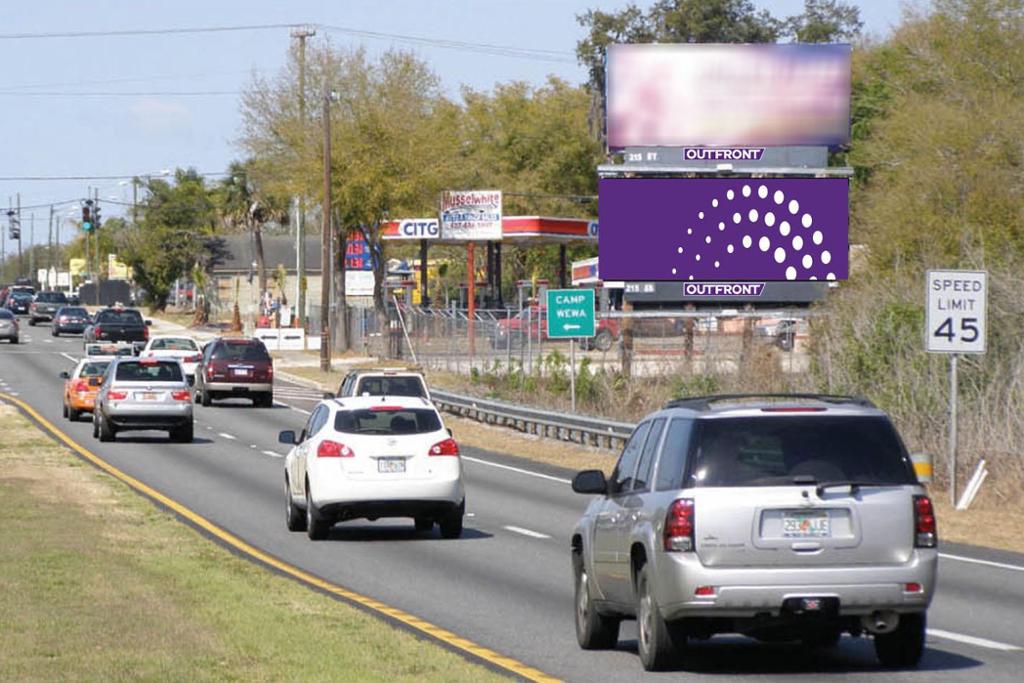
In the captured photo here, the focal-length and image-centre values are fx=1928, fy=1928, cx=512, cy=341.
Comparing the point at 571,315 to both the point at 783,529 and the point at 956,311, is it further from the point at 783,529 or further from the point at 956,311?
the point at 783,529

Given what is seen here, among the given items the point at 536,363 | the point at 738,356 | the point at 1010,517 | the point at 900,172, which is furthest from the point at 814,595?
the point at 900,172

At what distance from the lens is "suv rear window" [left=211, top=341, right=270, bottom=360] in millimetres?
51438

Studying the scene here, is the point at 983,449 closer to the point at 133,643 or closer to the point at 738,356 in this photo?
the point at 738,356

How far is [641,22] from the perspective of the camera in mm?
109375

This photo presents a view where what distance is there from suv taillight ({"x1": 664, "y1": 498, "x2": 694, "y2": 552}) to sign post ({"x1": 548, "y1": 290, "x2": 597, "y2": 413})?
31144mm

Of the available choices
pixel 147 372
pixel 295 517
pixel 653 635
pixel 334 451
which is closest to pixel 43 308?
pixel 147 372

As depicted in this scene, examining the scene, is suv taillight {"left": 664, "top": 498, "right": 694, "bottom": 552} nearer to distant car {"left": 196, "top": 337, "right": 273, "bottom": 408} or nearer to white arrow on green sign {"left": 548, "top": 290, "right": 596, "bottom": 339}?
white arrow on green sign {"left": 548, "top": 290, "right": 596, "bottom": 339}

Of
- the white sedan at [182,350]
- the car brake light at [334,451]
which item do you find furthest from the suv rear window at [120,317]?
the car brake light at [334,451]

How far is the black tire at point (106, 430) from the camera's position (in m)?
39.2

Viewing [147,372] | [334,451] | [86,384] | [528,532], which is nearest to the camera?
[334,451]

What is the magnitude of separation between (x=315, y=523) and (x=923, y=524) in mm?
11611

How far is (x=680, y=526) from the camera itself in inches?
456

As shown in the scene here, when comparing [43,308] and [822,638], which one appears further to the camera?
[43,308]

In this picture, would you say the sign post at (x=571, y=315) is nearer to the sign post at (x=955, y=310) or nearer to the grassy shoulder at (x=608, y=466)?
the grassy shoulder at (x=608, y=466)
